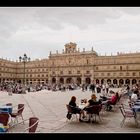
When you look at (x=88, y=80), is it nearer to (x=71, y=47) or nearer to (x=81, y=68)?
(x=81, y=68)

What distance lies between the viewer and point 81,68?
79250 millimetres

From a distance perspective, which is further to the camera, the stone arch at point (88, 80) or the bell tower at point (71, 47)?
the bell tower at point (71, 47)

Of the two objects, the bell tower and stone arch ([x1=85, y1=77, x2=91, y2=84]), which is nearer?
stone arch ([x1=85, y1=77, x2=91, y2=84])

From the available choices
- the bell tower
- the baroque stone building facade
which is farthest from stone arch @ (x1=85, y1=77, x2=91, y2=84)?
the bell tower

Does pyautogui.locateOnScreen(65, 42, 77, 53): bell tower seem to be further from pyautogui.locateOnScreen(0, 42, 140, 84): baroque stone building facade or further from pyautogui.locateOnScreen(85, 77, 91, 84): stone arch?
pyautogui.locateOnScreen(85, 77, 91, 84): stone arch

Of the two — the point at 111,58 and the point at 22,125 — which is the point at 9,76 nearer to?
the point at 111,58

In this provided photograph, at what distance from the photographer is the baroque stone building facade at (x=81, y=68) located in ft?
245

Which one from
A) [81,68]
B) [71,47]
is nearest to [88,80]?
[81,68]

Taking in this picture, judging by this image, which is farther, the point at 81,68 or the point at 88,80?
the point at 81,68

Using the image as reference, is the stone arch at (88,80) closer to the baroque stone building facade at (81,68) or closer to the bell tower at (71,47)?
the baroque stone building facade at (81,68)

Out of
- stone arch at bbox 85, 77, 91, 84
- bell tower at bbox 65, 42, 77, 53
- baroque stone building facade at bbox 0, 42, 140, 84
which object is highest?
bell tower at bbox 65, 42, 77, 53

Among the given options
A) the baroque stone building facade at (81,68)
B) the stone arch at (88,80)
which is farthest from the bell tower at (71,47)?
the stone arch at (88,80)

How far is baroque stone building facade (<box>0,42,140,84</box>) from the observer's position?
74.6 m
